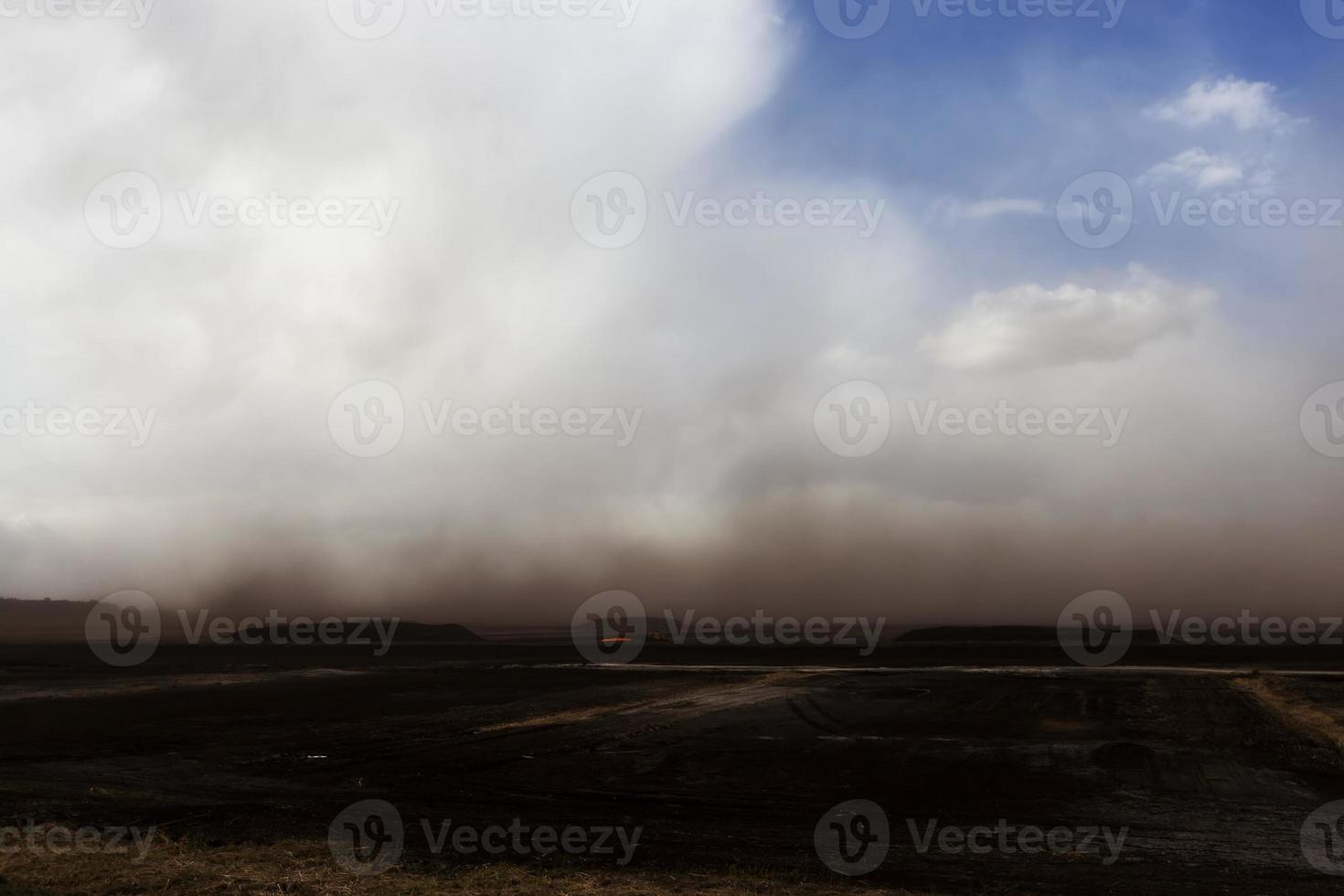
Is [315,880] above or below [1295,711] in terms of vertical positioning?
above

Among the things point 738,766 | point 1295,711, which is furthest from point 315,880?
point 1295,711

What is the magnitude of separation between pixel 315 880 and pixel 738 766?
35.7ft

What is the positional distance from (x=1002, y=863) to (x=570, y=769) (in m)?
10.2

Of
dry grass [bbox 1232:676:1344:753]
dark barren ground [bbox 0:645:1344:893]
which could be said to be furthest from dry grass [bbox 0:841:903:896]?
dry grass [bbox 1232:676:1344:753]

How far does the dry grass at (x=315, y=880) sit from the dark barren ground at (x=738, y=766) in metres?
0.25

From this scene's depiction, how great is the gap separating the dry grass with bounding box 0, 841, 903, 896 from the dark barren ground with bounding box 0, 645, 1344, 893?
0.25m

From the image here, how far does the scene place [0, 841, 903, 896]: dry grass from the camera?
11359 mm

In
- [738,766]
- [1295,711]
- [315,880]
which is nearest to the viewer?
[315,880]

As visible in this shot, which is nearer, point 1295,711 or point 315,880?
point 315,880

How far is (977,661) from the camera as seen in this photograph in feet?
230

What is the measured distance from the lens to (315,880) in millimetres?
11859

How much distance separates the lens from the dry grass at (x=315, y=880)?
11.4m

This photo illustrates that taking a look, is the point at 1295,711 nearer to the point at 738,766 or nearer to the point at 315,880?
the point at 738,766

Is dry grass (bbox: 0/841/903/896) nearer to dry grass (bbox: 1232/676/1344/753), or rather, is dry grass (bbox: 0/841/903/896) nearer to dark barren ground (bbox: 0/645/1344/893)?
dark barren ground (bbox: 0/645/1344/893)
